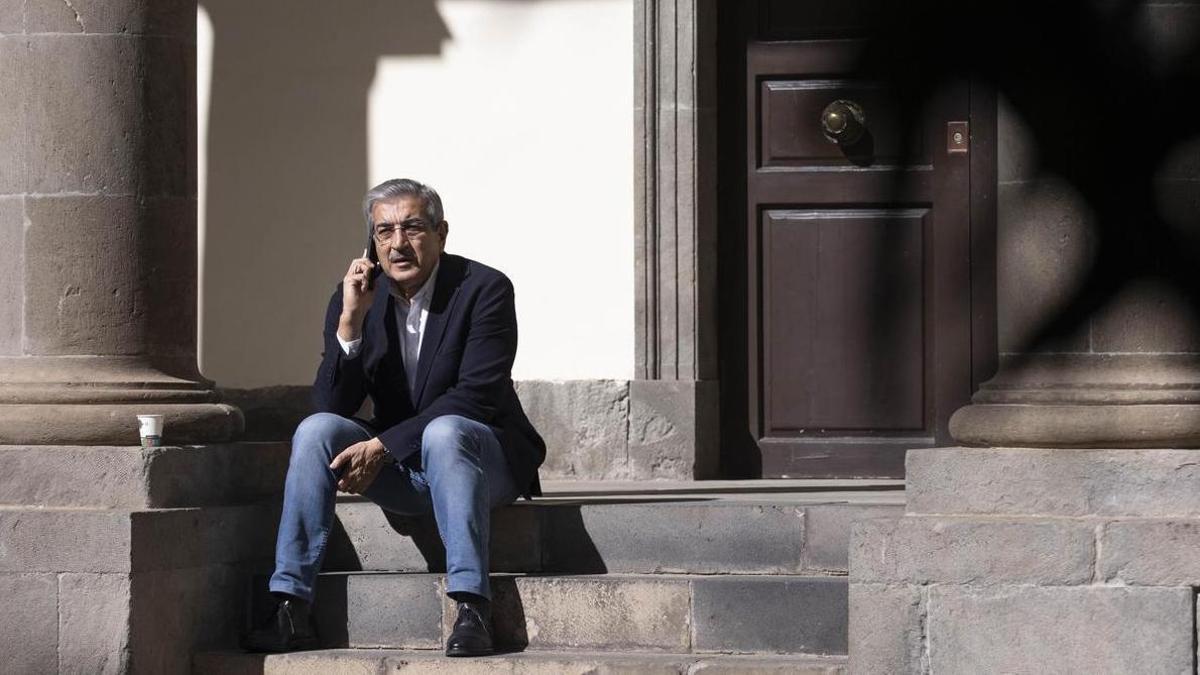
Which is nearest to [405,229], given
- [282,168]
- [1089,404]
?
Result: [1089,404]

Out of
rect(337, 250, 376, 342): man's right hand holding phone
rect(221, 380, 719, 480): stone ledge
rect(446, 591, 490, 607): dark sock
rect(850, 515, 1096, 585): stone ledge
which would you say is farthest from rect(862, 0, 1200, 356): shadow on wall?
rect(221, 380, 719, 480): stone ledge

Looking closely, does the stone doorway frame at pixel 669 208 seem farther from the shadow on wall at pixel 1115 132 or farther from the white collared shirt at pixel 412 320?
the shadow on wall at pixel 1115 132

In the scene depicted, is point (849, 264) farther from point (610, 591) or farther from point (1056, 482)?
point (1056, 482)

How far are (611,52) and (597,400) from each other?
4.82 ft

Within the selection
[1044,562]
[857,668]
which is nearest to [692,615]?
[857,668]

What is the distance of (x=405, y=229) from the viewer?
6637mm

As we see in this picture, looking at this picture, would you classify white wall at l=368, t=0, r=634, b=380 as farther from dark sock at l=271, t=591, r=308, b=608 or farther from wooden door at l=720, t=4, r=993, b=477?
dark sock at l=271, t=591, r=308, b=608

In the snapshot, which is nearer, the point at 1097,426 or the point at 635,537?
the point at 1097,426

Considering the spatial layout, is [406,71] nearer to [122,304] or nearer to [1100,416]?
[122,304]

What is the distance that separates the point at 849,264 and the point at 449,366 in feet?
9.47

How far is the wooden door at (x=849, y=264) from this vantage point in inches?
351

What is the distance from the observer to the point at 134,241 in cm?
660

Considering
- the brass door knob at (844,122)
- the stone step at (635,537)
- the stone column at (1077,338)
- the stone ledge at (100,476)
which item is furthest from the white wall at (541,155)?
the stone column at (1077,338)

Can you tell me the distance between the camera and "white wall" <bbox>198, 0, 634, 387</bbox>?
915cm
